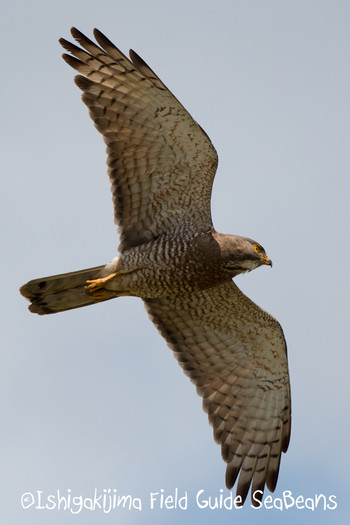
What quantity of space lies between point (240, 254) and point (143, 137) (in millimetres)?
1704

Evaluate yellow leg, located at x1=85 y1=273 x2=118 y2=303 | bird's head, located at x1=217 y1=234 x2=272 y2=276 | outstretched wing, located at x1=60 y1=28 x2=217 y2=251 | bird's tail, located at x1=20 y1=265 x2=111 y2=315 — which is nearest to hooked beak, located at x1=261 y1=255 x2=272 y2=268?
bird's head, located at x1=217 y1=234 x2=272 y2=276

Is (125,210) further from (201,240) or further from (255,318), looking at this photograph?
(255,318)

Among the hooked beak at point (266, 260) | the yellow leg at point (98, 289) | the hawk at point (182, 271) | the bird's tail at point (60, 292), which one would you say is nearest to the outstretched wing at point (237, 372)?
the hawk at point (182, 271)

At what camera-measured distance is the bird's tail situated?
1141 cm

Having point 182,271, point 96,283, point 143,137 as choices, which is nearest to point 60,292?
point 96,283

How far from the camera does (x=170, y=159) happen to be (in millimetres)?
11258

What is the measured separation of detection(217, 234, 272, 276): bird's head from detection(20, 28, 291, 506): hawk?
0.01 m

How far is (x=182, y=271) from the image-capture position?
11.5m

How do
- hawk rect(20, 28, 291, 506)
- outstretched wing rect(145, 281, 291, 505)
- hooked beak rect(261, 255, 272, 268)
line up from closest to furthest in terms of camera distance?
hawk rect(20, 28, 291, 506)
hooked beak rect(261, 255, 272, 268)
outstretched wing rect(145, 281, 291, 505)

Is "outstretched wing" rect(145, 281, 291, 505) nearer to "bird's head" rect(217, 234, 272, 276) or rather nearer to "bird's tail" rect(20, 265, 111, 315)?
"bird's head" rect(217, 234, 272, 276)

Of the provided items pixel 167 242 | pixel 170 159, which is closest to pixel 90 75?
pixel 170 159

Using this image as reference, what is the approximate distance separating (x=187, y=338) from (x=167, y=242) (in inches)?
62.9

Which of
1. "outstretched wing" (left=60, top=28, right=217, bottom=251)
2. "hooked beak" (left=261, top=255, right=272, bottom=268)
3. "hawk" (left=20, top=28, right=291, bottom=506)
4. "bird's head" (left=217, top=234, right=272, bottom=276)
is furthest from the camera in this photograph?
"hooked beak" (left=261, top=255, right=272, bottom=268)

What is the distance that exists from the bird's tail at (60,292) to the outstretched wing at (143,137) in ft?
2.90
